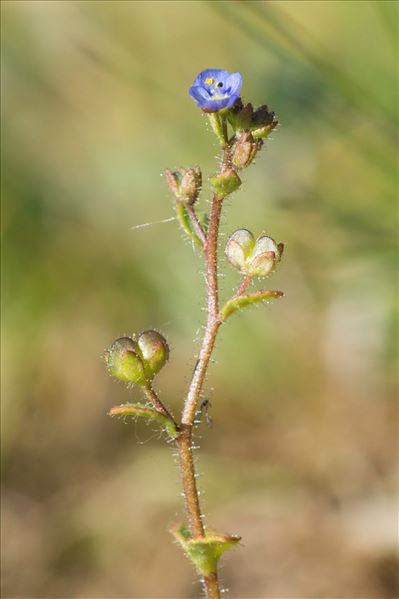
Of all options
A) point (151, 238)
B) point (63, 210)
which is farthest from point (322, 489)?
point (63, 210)

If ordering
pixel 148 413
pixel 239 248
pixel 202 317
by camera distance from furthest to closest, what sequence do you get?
pixel 202 317 < pixel 239 248 < pixel 148 413

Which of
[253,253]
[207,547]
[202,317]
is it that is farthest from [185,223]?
[202,317]

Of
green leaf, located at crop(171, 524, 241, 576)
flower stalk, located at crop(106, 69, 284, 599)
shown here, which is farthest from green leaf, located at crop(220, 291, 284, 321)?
green leaf, located at crop(171, 524, 241, 576)

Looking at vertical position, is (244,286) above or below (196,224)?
below

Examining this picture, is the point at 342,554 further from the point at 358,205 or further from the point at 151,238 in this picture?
the point at 151,238

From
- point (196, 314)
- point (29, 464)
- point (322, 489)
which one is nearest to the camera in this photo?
point (322, 489)

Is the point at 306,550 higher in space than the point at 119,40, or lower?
lower

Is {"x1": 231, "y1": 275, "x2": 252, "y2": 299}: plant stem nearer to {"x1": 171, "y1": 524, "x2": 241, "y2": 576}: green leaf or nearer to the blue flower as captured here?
the blue flower

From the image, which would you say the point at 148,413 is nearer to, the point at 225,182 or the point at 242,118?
the point at 225,182
